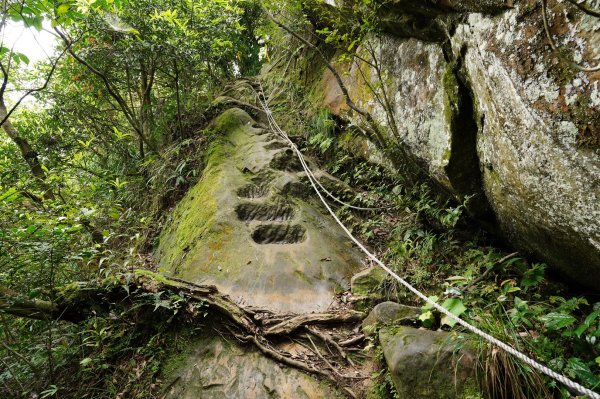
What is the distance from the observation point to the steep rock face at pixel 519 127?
7.60ft

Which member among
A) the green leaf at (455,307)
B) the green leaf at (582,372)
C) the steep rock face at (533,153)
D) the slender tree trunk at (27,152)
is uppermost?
the steep rock face at (533,153)

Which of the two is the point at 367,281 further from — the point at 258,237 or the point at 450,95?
the point at 450,95

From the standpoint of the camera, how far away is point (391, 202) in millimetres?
5379

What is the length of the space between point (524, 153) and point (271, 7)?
20.1 feet

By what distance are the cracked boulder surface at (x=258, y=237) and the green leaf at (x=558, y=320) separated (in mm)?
2241

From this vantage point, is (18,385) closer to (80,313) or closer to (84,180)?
(80,313)

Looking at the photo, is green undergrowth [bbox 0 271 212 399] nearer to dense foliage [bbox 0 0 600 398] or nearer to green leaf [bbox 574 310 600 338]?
dense foliage [bbox 0 0 600 398]

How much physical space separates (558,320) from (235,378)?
271 centimetres

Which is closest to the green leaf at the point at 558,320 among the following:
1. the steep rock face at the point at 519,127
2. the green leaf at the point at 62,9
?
the steep rock face at the point at 519,127

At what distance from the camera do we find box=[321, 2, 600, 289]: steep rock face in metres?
2.32

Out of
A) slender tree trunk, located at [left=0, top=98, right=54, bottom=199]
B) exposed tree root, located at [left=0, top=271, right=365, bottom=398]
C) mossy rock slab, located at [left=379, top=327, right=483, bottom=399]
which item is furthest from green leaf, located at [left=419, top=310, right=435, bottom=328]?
slender tree trunk, located at [left=0, top=98, right=54, bottom=199]

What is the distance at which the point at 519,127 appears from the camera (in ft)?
9.26

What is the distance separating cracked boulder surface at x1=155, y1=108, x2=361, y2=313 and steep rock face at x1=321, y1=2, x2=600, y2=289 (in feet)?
6.16

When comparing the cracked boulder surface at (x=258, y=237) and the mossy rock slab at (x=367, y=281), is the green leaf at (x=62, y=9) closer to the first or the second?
the cracked boulder surface at (x=258, y=237)
